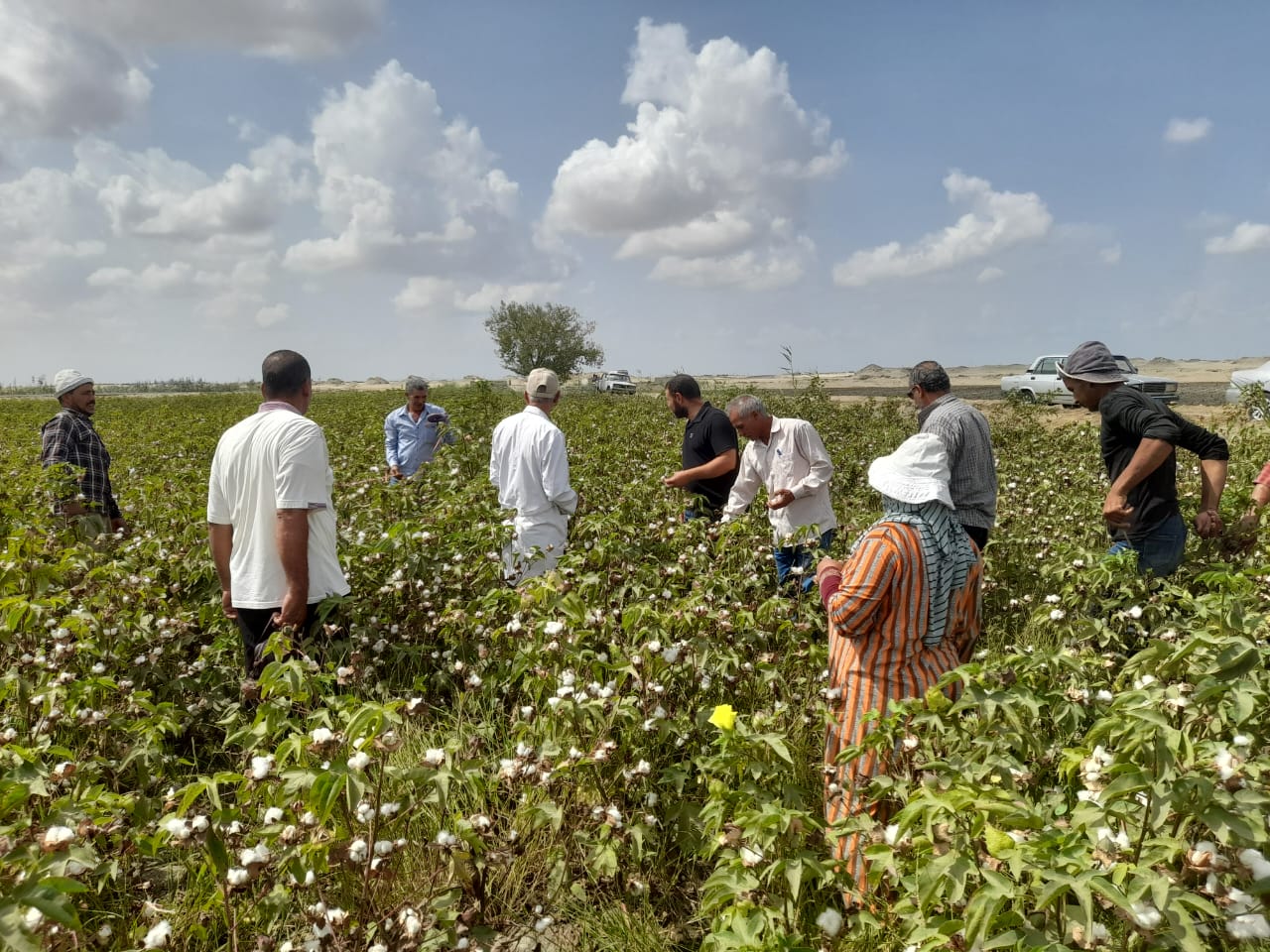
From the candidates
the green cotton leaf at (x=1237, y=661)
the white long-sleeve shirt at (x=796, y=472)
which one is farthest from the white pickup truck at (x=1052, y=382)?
the green cotton leaf at (x=1237, y=661)

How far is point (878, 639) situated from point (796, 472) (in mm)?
2554

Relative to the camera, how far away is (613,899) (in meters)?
2.41

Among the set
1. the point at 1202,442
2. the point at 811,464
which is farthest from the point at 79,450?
the point at 1202,442

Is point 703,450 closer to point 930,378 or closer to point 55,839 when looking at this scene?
point 930,378

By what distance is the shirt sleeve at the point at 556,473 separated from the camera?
4438 millimetres

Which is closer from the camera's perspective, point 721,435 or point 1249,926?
point 1249,926

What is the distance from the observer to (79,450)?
5.66m

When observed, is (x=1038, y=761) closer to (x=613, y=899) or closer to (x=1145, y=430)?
(x=613, y=899)

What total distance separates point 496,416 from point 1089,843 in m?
13.0

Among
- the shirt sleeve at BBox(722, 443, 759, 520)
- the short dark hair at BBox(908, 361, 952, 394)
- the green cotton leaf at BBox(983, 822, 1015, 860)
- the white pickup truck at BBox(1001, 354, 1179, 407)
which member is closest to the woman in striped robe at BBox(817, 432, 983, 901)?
the green cotton leaf at BBox(983, 822, 1015, 860)

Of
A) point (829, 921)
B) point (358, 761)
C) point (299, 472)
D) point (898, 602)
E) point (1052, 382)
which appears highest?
point (1052, 382)

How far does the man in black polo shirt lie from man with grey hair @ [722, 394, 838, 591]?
1.36 feet

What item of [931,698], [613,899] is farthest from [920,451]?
[613,899]

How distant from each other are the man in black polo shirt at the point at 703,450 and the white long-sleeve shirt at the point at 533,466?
1.43m
